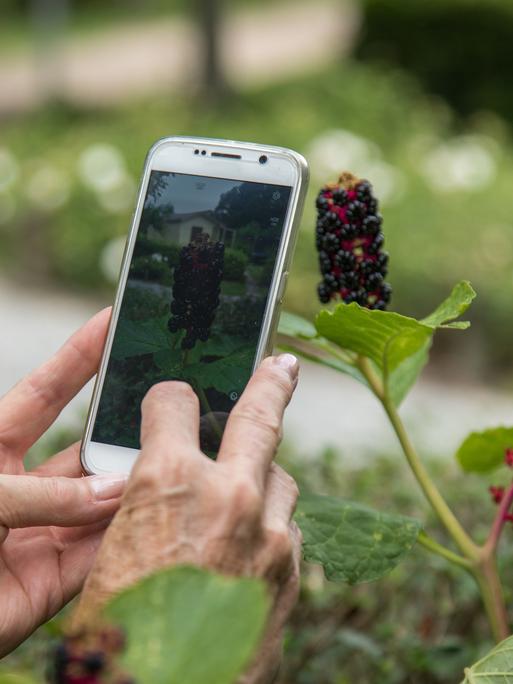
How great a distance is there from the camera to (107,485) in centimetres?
125

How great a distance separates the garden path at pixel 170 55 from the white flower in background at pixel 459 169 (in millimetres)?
2752

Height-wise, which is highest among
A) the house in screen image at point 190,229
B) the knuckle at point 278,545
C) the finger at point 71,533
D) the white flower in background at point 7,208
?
the white flower in background at point 7,208

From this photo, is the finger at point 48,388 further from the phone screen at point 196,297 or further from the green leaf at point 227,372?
the green leaf at point 227,372

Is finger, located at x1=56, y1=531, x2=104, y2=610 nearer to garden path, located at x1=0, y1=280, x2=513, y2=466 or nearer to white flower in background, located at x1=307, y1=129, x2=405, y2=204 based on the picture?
garden path, located at x1=0, y1=280, x2=513, y2=466

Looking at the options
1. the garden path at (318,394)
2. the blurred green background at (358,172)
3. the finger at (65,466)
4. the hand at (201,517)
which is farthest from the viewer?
the garden path at (318,394)

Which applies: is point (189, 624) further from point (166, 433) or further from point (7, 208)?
point (7, 208)

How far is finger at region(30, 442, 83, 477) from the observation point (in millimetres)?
1431

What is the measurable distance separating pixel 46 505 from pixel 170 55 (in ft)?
45.2

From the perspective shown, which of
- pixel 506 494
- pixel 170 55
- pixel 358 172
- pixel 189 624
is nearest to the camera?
pixel 189 624

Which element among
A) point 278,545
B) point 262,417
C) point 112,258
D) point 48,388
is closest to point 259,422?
point 262,417

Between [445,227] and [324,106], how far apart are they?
3.27 metres

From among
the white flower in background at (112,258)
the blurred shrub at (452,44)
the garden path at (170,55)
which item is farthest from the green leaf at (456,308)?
the blurred shrub at (452,44)

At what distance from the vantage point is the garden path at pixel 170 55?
407 inches

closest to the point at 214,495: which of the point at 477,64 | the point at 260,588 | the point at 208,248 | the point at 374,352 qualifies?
the point at 260,588
